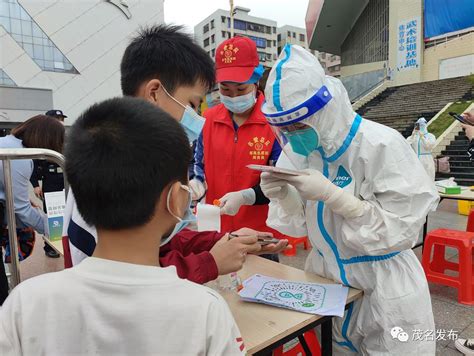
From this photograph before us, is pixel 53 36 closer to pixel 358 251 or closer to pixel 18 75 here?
pixel 18 75

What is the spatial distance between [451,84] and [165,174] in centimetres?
1744

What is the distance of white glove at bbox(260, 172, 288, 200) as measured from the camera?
1363mm

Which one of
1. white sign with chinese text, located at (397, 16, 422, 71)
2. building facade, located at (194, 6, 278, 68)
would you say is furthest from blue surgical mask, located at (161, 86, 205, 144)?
building facade, located at (194, 6, 278, 68)

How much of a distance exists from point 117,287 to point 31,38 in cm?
1969

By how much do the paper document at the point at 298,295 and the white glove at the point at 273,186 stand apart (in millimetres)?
330

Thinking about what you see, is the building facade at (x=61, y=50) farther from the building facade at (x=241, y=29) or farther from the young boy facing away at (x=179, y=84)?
the building facade at (x=241, y=29)

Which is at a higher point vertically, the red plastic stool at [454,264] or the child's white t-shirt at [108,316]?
the child's white t-shirt at [108,316]

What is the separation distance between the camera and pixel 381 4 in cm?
2019

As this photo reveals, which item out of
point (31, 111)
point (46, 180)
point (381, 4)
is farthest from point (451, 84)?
point (31, 111)

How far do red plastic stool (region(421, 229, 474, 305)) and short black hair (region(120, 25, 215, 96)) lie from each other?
99.8 inches

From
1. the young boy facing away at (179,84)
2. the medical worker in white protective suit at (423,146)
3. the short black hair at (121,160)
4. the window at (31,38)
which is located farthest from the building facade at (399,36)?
the window at (31,38)

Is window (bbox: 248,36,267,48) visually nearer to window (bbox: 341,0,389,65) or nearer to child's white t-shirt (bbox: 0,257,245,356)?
window (bbox: 341,0,389,65)

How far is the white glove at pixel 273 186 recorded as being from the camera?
1363 mm

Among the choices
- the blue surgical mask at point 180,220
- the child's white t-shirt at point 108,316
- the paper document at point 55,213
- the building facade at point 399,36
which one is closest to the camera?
the child's white t-shirt at point 108,316
